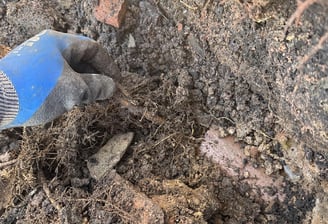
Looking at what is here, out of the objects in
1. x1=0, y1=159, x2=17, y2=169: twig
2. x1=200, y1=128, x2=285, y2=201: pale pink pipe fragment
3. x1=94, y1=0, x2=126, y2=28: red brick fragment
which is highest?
x1=94, y1=0, x2=126, y2=28: red brick fragment

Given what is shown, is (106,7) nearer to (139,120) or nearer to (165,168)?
(139,120)

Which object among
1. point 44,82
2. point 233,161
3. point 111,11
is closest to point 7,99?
point 44,82

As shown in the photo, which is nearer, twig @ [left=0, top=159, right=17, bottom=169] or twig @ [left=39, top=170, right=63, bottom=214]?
twig @ [left=39, top=170, right=63, bottom=214]

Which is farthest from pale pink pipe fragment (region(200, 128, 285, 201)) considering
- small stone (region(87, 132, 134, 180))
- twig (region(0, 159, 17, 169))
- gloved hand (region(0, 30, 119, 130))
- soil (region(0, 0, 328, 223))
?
twig (region(0, 159, 17, 169))

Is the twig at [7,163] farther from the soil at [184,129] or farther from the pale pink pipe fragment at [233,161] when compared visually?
the pale pink pipe fragment at [233,161]

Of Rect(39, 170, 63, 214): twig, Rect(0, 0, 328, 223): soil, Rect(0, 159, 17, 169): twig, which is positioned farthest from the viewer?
Rect(0, 159, 17, 169): twig

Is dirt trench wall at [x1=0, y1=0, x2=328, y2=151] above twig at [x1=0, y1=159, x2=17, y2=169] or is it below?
above

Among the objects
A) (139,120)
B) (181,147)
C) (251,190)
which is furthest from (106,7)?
(251,190)

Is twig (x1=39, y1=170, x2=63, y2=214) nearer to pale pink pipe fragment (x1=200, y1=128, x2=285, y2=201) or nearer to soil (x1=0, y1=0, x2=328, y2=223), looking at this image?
soil (x1=0, y1=0, x2=328, y2=223)
